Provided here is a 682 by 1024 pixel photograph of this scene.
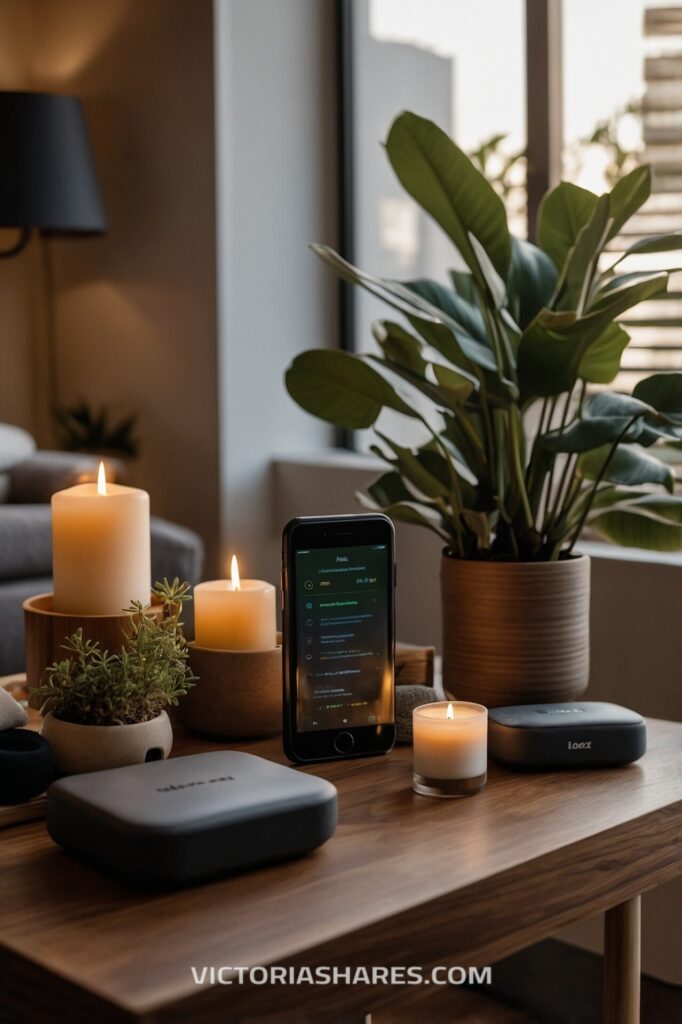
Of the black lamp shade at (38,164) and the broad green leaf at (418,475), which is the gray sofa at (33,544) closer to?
the black lamp shade at (38,164)

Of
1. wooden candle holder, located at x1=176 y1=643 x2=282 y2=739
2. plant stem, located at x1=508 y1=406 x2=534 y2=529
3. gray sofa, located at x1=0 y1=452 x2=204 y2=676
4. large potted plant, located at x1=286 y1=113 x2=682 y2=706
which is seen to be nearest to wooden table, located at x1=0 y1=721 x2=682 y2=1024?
wooden candle holder, located at x1=176 y1=643 x2=282 y2=739

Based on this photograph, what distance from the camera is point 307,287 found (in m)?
2.90

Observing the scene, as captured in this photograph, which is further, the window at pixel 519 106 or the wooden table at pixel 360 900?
the window at pixel 519 106

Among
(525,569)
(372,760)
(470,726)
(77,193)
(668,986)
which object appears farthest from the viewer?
(77,193)

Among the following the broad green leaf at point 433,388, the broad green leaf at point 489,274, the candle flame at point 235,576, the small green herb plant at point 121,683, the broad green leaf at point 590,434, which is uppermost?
the broad green leaf at point 489,274

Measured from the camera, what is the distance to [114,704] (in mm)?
1083

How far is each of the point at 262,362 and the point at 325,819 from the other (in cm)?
196

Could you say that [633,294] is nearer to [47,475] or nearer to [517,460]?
[517,460]

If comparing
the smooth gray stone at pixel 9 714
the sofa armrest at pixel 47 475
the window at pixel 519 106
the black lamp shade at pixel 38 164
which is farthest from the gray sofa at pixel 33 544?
the smooth gray stone at pixel 9 714

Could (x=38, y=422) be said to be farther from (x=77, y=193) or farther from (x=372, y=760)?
(x=372, y=760)

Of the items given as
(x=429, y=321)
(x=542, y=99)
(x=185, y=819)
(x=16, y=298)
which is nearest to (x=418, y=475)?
(x=429, y=321)

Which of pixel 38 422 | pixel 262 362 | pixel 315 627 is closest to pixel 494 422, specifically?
pixel 315 627

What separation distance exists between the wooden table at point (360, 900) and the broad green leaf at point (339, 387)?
18.5 inches

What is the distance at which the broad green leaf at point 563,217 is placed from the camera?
1.48m
